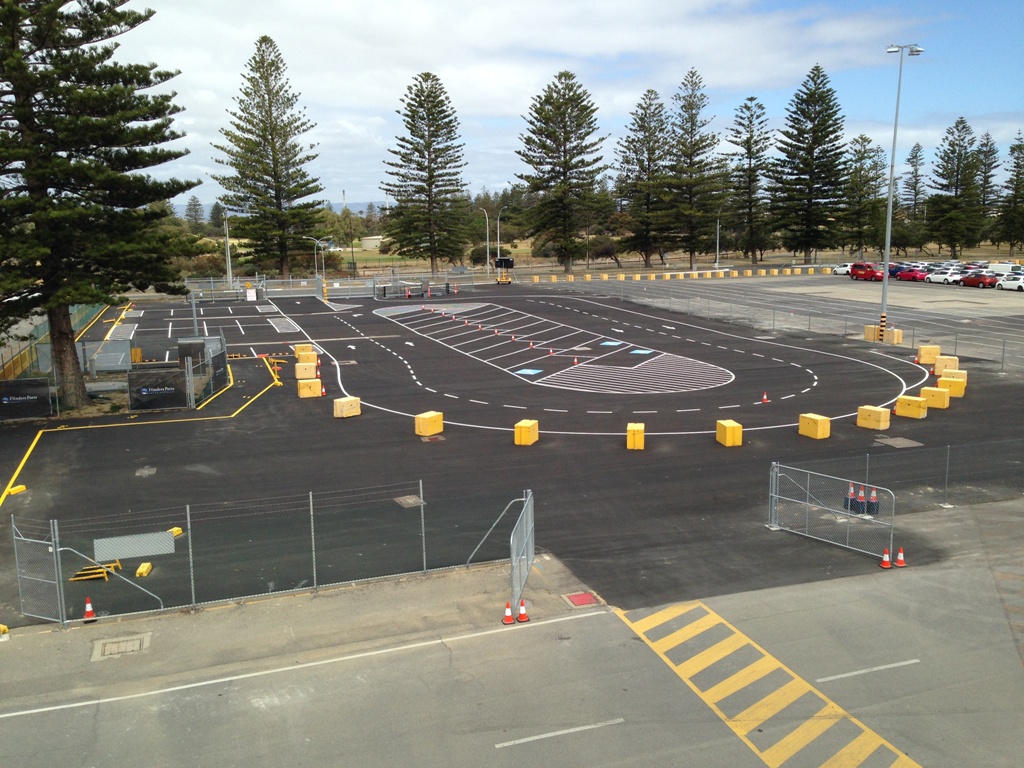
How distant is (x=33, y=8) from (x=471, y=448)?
22534 mm

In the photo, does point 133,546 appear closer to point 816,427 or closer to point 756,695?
point 756,695

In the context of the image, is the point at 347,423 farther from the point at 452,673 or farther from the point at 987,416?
the point at 987,416

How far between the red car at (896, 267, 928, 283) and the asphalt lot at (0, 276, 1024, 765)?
4377cm

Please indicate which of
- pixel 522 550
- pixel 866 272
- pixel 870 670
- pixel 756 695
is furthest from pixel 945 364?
pixel 866 272

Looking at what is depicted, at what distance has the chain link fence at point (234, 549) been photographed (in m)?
14.6

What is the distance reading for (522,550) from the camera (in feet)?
48.3

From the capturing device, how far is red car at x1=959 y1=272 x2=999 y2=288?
74.5 m

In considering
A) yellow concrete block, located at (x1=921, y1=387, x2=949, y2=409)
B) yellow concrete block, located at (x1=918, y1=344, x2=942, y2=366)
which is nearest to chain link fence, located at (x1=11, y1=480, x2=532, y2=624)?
yellow concrete block, located at (x1=921, y1=387, x2=949, y2=409)

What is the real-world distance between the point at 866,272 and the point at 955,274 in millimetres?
8390

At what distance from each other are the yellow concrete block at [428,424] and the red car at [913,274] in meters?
70.0

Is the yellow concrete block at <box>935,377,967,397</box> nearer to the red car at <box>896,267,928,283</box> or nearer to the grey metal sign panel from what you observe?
the grey metal sign panel

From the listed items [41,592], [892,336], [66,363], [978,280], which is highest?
[978,280]

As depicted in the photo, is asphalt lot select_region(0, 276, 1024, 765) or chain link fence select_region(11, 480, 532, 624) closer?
asphalt lot select_region(0, 276, 1024, 765)

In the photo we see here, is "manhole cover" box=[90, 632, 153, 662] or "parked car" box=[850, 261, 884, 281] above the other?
"parked car" box=[850, 261, 884, 281]
